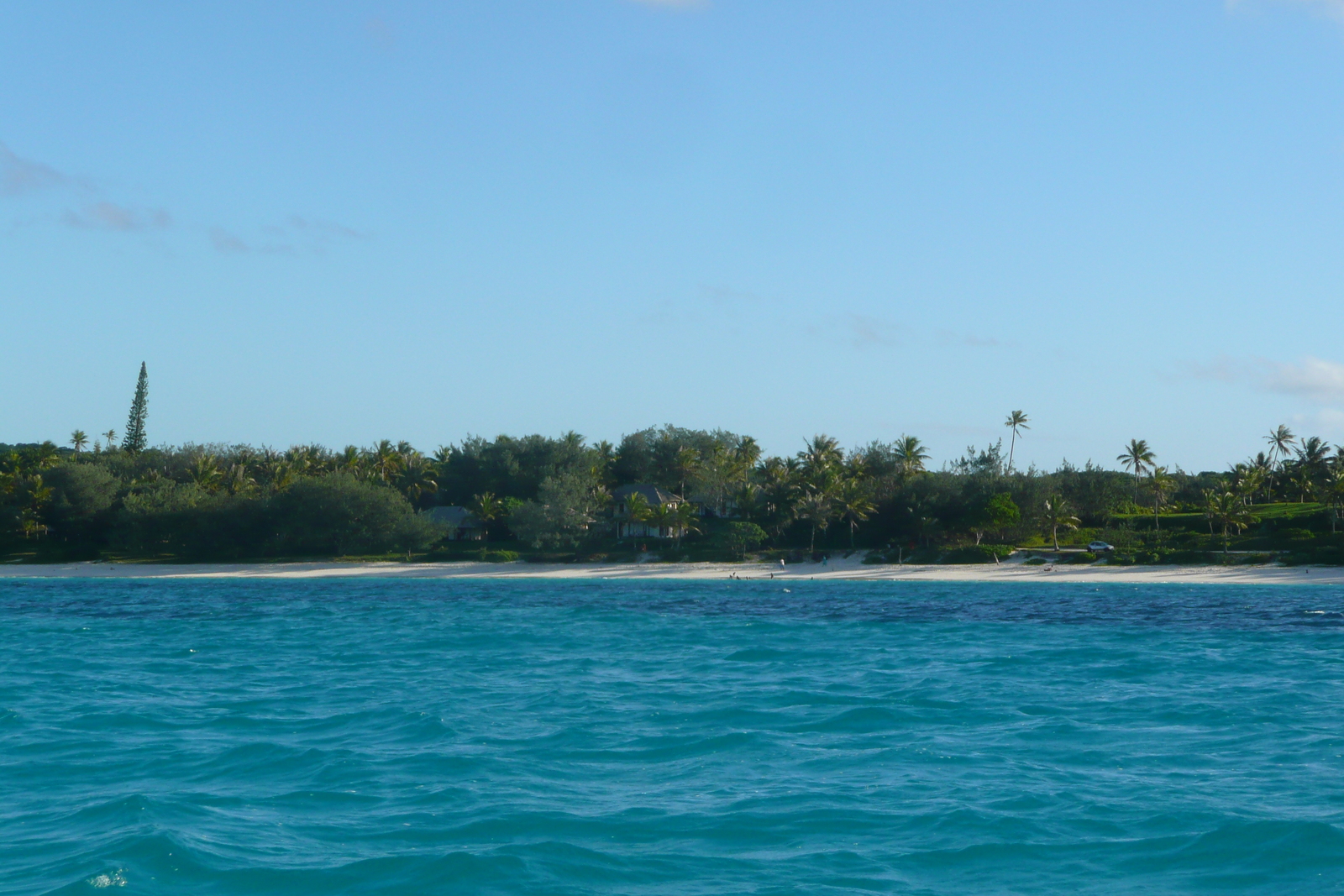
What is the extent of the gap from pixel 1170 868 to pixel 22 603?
2121 inches

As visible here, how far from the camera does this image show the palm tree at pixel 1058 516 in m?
78.9

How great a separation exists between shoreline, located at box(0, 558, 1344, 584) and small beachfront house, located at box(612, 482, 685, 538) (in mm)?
10726

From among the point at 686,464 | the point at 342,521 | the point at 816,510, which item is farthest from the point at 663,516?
the point at 342,521

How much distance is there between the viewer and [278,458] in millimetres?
105000

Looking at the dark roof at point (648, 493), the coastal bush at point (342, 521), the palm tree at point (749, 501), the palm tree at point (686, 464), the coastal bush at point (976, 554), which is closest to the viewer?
the coastal bush at point (976, 554)

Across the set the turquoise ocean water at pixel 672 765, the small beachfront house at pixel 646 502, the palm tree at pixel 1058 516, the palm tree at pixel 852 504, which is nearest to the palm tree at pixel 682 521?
the small beachfront house at pixel 646 502

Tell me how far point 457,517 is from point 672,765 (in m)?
84.9

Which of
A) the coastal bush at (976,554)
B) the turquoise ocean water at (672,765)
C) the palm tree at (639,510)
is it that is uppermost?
the palm tree at (639,510)

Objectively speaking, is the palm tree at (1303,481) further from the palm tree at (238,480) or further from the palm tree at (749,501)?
the palm tree at (238,480)

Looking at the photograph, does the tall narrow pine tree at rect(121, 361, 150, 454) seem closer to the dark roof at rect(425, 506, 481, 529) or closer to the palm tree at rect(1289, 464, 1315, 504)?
the dark roof at rect(425, 506, 481, 529)

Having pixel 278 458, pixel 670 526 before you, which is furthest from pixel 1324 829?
pixel 278 458

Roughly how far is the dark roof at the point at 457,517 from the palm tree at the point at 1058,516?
47482 millimetres

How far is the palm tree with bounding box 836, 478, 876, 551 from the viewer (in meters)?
81.4

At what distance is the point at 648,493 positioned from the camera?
3939 inches
